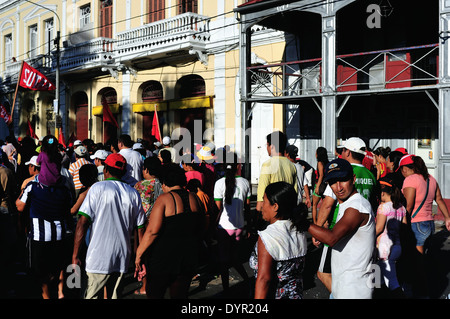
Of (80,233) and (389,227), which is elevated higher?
(80,233)

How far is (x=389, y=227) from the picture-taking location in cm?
536

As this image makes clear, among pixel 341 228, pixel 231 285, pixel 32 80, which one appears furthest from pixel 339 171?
pixel 32 80

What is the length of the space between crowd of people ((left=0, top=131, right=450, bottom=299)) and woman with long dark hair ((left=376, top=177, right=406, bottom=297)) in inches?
0.4

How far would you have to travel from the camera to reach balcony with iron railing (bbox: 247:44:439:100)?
12.6 metres

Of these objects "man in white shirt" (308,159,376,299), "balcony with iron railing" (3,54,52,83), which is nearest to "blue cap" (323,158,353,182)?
"man in white shirt" (308,159,376,299)

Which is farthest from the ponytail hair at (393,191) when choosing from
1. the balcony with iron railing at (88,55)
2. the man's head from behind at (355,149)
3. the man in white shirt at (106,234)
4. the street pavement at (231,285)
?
the balcony with iron railing at (88,55)

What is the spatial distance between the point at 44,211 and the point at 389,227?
378cm

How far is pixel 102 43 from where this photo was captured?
70.1 ft

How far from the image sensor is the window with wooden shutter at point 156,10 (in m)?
19.9

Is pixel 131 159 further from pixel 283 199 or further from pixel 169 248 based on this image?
pixel 283 199

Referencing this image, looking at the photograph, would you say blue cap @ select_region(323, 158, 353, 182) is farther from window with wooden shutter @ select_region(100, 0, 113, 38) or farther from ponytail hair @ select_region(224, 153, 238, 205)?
window with wooden shutter @ select_region(100, 0, 113, 38)
